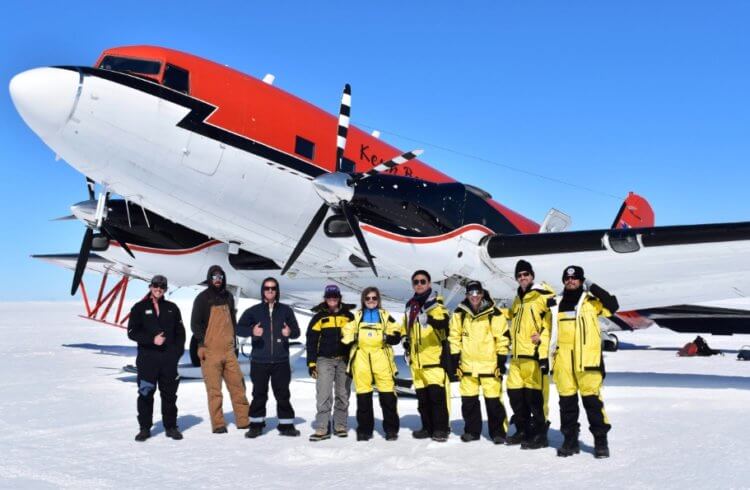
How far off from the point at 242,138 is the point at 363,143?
352 centimetres

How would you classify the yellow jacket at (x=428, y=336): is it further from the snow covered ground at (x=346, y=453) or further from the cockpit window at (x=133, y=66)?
the cockpit window at (x=133, y=66)

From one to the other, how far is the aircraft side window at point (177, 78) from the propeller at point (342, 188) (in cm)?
303

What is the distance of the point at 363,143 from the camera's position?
14.7 metres

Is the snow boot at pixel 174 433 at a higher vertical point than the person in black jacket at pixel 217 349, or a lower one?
lower

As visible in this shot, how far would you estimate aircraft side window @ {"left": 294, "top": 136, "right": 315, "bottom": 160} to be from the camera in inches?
507

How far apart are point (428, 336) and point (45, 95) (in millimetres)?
7609

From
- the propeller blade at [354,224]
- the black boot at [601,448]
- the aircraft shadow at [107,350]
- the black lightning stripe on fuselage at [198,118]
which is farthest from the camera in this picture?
the aircraft shadow at [107,350]

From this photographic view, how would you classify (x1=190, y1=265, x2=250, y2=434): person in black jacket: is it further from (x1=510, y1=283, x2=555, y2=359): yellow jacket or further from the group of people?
(x1=510, y1=283, x2=555, y2=359): yellow jacket

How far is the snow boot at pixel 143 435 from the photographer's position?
7.84 metres

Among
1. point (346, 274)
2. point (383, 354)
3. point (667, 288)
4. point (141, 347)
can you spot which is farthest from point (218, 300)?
point (667, 288)

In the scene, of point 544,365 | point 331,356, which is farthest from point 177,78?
point 544,365

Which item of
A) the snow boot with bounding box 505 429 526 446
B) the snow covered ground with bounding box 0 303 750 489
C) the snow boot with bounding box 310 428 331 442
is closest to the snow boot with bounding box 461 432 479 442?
the snow covered ground with bounding box 0 303 750 489

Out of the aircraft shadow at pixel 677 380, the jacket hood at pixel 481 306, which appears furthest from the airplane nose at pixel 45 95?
the aircraft shadow at pixel 677 380

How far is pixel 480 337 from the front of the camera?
7977mm
